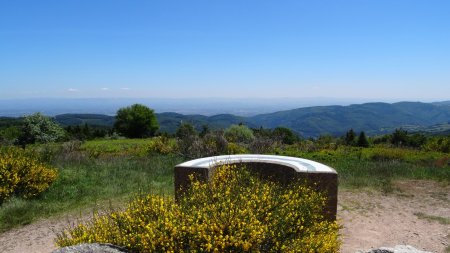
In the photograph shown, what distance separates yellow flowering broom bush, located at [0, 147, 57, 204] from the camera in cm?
1072

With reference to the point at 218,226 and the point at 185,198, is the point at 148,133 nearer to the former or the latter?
the point at 185,198

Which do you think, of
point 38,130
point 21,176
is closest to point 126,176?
point 21,176

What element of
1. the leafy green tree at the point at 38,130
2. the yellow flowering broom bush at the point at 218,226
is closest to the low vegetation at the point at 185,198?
the yellow flowering broom bush at the point at 218,226

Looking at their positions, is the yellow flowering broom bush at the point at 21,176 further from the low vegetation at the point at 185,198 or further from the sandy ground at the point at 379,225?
the sandy ground at the point at 379,225

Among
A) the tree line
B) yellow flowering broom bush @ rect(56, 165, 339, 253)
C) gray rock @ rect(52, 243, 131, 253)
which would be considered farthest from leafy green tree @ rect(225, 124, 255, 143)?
gray rock @ rect(52, 243, 131, 253)

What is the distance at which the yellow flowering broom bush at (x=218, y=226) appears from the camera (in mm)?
4477

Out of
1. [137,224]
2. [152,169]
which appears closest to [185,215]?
[137,224]

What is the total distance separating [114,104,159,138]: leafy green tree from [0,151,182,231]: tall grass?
29393mm

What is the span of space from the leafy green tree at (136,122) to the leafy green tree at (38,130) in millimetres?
16431

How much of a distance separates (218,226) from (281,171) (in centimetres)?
481

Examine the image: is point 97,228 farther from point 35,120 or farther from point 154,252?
point 35,120

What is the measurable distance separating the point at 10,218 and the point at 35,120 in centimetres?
2137

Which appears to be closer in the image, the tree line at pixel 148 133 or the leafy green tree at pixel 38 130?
the tree line at pixel 148 133

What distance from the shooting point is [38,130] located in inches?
1120
